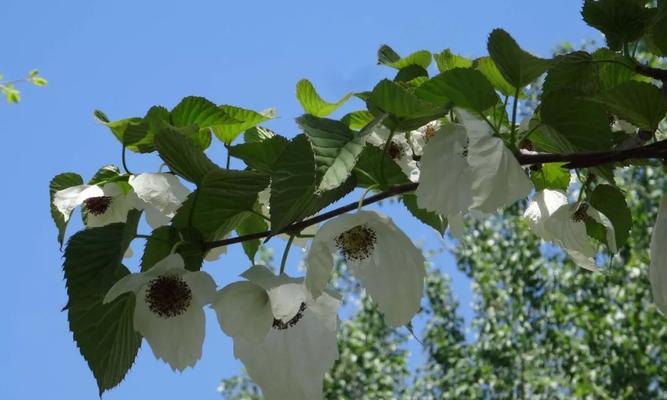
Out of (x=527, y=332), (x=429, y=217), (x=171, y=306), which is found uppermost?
(x=527, y=332)

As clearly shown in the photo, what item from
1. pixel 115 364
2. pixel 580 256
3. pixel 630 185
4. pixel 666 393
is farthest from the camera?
pixel 630 185

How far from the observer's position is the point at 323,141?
2.58 ft

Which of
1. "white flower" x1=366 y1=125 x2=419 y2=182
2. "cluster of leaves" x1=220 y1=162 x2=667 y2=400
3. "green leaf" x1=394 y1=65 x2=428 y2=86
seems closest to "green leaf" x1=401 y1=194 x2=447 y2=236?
"white flower" x1=366 y1=125 x2=419 y2=182

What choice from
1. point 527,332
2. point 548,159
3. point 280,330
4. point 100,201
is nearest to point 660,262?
point 548,159

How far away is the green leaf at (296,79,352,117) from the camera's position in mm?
1047

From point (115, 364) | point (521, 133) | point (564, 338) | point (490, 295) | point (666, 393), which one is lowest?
point (115, 364)

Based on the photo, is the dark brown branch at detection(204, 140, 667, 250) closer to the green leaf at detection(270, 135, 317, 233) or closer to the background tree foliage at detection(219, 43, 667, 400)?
the green leaf at detection(270, 135, 317, 233)

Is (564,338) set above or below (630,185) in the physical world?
below

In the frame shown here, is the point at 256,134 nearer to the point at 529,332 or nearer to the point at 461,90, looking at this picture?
the point at 461,90

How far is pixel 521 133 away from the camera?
3.32 ft

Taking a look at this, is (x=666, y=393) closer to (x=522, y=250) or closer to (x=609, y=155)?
(x=522, y=250)

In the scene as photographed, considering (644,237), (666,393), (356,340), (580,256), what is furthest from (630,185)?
(580,256)

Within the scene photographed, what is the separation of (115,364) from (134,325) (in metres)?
0.04

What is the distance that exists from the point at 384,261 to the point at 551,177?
33cm
